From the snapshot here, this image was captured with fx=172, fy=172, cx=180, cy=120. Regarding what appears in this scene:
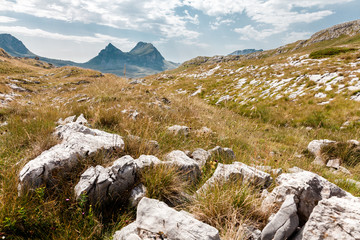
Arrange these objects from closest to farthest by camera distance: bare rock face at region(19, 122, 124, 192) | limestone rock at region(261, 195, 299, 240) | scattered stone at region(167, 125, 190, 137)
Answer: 1. limestone rock at region(261, 195, 299, 240)
2. bare rock face at region(19, 122, 124, 192)
3. scattered stone at region(167, 125, 190, 137)

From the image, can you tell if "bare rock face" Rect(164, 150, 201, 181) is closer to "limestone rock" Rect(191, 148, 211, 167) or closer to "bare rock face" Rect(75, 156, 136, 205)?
"limestone rock" Rect(191, 148, 211, 167)

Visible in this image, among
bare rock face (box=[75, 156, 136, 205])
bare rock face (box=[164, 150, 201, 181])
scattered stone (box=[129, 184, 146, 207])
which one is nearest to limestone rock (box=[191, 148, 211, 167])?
bare rock face (box=[164, 150, 201, 181])

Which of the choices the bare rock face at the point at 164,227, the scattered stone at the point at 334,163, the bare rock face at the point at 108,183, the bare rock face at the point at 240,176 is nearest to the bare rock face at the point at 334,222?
the bare rock face at the point at 240,176

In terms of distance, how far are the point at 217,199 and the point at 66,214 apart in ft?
7.79

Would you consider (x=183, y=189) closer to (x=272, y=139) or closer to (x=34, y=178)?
(x=34, y=178)

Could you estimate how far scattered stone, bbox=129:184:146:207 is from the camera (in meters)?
3.05

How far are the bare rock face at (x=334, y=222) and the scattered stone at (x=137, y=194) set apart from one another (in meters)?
2.42

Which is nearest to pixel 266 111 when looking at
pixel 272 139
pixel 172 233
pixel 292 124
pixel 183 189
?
pixel 292 124

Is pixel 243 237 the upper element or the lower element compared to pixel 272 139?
upper

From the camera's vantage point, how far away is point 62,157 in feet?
10.7

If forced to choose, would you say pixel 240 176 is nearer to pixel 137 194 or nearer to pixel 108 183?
pixel 137 194

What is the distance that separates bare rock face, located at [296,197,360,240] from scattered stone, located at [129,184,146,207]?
2.42 meters

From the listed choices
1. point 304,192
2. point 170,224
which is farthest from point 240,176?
point 170,224

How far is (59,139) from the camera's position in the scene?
14.9ft
